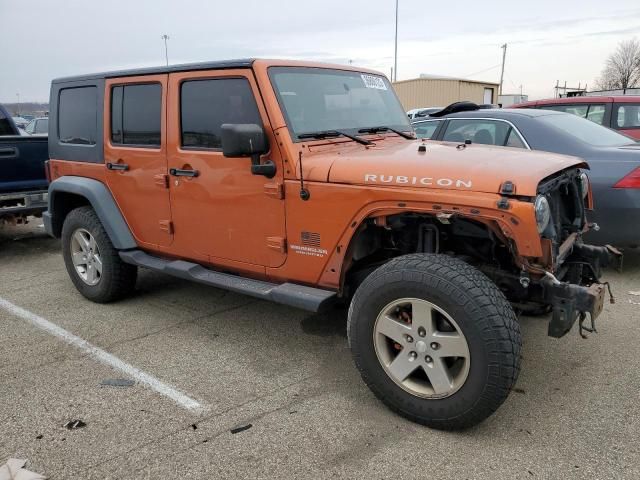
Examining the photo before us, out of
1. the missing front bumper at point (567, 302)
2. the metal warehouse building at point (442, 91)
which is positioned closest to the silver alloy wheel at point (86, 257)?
the missing front bumper at point (567, 302)

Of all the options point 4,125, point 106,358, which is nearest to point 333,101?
point 106,358

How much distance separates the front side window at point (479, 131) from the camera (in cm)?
546

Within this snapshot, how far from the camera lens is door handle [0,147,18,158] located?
6.35 meters

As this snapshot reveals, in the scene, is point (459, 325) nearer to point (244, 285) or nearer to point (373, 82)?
point (244, 285)

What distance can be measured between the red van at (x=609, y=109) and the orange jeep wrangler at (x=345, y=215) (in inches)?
164

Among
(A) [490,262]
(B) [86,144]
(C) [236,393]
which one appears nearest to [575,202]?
(A) [490,262]

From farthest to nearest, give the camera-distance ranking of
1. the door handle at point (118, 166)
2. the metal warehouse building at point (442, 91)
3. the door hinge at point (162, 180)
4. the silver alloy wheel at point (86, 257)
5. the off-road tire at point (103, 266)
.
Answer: the metal warehouse building at point (442, 91), the silver alloy wheel at point (86, 257), the off-road tire at point (103, 266), the door handle at point (118, 166), the door hinge at point (162, 180)

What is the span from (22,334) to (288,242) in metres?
2.39

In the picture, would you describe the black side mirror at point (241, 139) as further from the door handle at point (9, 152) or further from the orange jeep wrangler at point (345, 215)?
the door handle at point (9, 152)

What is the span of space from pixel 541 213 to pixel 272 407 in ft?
5.92

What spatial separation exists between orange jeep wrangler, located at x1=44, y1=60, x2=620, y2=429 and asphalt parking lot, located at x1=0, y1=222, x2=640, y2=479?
0.27m

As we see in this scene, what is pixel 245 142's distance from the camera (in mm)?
3123

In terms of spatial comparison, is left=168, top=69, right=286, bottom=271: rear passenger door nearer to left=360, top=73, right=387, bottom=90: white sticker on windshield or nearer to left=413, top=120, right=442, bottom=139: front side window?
left=360, top=73, right=387, bottom=90: white sticker on windshield

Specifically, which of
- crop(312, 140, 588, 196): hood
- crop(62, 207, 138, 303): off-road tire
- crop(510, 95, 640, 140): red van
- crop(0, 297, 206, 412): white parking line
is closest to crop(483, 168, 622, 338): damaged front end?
crop(312, 140, 588, 196): hood
